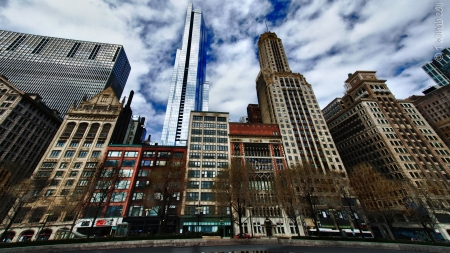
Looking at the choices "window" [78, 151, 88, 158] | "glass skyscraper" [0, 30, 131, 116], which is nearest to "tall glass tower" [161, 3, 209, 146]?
"glass skyscraper" [0, 30, 131, 116]

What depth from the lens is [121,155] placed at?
55031 millimetres

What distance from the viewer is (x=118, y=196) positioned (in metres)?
47.5

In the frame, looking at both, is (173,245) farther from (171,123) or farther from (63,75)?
(63,75)

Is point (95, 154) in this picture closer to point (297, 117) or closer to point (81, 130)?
point (81, 130)

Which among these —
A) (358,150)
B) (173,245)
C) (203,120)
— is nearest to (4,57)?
(203,120)

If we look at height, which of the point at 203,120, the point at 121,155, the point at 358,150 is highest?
the point at 203,120

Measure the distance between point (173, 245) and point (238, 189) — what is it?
16.1m

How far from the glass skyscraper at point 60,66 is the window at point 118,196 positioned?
70.1 metres

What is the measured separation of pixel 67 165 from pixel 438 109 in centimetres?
15698

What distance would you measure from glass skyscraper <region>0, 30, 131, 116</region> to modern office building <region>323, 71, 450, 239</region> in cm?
13317

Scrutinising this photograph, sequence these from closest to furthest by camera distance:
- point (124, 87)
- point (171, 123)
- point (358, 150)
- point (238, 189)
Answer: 1. point (238, 189)
2. point (358, 150)
3. point (171, 123)
4. point (124, 87)

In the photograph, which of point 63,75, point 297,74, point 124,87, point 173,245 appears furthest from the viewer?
point 124,87

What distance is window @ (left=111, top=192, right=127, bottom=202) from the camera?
46.9m

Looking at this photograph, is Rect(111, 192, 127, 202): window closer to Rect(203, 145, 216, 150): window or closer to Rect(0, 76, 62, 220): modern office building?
Rect(203, 145, 216, 150): window
